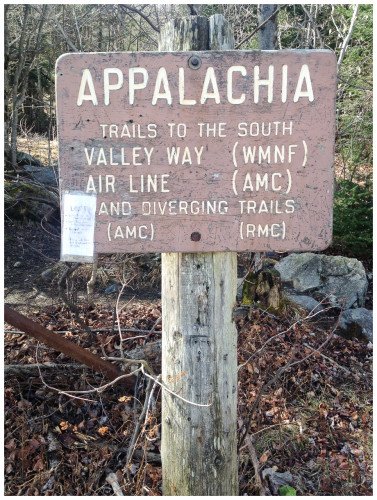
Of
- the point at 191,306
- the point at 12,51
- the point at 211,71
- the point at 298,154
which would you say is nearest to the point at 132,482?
the point at 191,306

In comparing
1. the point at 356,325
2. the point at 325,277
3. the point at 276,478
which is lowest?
the point at 276,478

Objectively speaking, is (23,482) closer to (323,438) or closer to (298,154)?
(323,438)

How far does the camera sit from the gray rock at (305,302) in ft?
19.2

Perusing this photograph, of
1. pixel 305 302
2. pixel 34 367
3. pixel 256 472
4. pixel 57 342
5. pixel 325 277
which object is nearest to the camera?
pixel 256 472

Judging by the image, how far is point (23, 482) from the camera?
3.04 meters

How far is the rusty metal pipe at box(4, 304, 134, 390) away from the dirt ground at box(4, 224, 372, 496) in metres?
0.22

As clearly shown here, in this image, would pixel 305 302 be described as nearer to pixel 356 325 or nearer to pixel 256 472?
pixel 356 325

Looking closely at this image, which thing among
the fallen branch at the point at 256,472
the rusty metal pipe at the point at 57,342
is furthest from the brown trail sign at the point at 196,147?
the fallen branch at the point at 256,472

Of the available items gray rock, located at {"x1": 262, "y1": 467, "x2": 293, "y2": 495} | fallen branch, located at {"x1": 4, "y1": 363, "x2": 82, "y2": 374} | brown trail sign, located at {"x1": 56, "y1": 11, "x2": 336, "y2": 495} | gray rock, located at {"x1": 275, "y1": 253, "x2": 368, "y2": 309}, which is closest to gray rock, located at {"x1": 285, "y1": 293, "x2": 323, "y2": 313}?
gray rock, located at {"x1": 275, "y1": 253, "x2": 368, "y2": 309}

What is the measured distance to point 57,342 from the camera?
3146 millimetres

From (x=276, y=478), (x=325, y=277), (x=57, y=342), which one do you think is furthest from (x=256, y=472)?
(x=325, y=277)

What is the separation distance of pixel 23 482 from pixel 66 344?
0.82 m

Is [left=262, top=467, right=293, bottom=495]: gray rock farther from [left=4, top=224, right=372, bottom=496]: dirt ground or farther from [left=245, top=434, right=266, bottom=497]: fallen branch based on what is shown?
[left=245, top=434, right=266, bottom=497]: fallen branch

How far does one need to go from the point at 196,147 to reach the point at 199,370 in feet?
3.35
